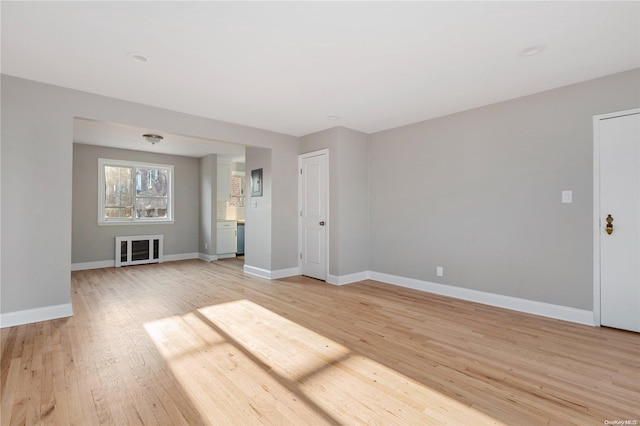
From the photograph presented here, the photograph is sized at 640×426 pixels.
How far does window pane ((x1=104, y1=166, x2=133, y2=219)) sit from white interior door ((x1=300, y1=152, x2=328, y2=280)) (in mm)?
4087

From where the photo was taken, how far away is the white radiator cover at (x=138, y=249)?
6.38 m

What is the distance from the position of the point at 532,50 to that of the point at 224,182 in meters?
6.50

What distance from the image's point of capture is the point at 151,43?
7.99 feet

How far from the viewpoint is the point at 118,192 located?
6613mm

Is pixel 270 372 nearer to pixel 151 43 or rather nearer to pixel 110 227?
pixel 151 43

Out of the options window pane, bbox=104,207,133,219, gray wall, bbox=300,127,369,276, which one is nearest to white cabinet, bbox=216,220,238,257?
window pane, bbox=104,207,133,219

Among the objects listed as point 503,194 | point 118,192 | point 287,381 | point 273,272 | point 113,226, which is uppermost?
point 118,192

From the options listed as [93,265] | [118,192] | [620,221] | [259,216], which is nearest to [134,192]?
[118,192]

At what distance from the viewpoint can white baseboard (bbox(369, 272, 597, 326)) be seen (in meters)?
3.13

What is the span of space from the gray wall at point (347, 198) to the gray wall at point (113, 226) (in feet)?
12.8

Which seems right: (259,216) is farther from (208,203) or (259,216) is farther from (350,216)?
(208,203)

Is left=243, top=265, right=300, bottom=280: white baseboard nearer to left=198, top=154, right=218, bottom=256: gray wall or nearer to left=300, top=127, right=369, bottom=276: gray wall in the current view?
left=300, top=127, right=369, bottom=276: gray wall

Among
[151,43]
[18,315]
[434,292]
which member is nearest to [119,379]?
[18,315]

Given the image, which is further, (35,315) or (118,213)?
(118,213)
